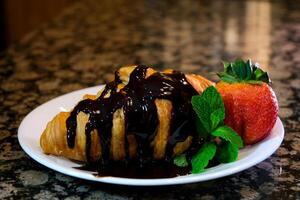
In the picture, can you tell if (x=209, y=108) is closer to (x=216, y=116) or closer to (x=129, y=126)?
(x=216, y=116)

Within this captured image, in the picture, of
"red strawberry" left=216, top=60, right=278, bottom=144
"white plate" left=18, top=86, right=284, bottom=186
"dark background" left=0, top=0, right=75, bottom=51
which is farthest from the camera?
"dark background" left=0, top=0, right=75, bottom=51

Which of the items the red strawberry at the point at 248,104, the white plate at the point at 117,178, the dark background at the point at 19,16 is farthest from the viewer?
the dark background at the point at 19,16

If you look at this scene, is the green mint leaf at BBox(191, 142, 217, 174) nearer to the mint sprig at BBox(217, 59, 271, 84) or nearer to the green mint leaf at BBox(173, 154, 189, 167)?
the green mint leaf at BBox(173, 154, 189, 167)

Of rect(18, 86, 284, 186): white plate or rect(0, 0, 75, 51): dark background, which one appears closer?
rect(18, 86, 284, 186): white plate

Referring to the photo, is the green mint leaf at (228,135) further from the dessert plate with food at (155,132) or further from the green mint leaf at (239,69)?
the green mint leaf at (239,69)

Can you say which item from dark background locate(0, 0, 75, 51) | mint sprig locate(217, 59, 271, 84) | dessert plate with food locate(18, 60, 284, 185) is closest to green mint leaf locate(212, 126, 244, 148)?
dessert plate with food locate(18, 60, 284, 185)

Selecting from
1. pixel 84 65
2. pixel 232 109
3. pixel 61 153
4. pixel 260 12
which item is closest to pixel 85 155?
pixel 61 153

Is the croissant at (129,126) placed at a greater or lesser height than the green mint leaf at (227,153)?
greater

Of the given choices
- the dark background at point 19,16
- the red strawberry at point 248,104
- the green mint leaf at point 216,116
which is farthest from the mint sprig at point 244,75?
the dark background at point 19,16
